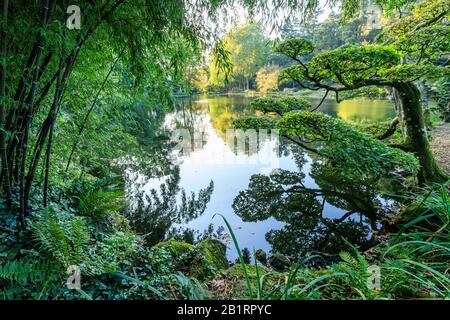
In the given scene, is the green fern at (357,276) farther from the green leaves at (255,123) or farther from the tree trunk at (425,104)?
the tree trunk at (425,104)

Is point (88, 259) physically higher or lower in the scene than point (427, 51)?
lower

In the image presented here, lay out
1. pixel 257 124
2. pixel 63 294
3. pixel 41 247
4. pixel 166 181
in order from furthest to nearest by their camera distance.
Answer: pixel 166 181 < pixel 257 124 < pixel 41 247 < pixel 63 294

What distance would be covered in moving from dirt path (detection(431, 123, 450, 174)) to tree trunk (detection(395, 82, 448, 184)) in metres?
1.06

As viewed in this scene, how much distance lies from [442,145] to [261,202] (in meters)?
4.79

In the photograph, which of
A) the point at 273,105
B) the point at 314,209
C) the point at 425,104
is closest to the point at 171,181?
the point at 273,105

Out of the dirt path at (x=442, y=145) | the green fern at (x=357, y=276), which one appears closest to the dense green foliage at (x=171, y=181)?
the green fern at (x=357, y=276)

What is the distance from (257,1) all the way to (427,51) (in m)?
3.10

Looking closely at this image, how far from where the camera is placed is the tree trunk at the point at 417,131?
10.6ft

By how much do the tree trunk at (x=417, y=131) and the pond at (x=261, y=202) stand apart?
0.69m

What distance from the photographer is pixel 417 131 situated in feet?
11.0

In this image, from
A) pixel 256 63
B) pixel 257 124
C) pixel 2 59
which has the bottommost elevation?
pixel 257 124
